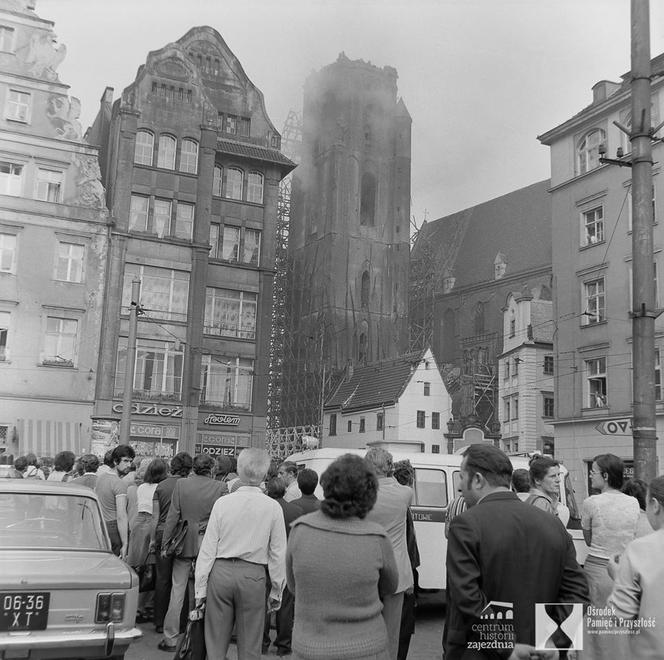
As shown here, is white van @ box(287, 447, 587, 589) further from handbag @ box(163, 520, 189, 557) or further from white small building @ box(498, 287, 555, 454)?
white small building @ box(498, 287, 555, 454)

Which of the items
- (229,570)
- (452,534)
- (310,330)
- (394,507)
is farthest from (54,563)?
(310,330)

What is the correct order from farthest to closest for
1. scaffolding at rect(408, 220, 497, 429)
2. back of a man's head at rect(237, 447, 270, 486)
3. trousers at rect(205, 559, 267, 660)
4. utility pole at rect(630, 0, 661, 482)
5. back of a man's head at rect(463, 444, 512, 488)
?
1. scaffolding at rect(408, 220, 497, 429)
2. utility pole at rect(630, 0, 661, 482)
3. back of a man's head at rect(237, 447, 270, 486)
4. trousers at rect(205, 559, 267, 660)
5. back of a man's head at rect(463, 444, 512, 488)

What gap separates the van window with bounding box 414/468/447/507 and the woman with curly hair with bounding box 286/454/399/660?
7391mm

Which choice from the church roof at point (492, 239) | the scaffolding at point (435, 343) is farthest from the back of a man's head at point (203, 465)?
the church roof at point (492, 239)

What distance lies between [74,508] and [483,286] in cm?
6810

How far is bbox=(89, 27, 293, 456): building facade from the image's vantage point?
3541 centimetres

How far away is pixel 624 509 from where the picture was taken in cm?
645

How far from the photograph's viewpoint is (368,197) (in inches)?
2832

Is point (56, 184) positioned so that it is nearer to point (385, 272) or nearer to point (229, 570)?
point (229, 570)

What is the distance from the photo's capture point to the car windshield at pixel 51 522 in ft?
22.7

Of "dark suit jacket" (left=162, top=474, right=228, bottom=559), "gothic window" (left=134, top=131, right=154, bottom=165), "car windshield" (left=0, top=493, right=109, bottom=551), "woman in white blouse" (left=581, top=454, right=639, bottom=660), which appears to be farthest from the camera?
"gothic window" (left=134, top=131, right=154, bottom=165)

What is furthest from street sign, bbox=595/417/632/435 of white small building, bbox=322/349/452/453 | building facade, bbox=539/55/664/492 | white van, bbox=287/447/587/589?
white small building, bbox=322/349/452/453

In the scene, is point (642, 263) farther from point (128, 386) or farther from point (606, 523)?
point (128, 386)

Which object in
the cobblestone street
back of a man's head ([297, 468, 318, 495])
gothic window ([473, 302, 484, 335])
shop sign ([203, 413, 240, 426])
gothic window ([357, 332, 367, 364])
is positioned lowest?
the cobblestone street
